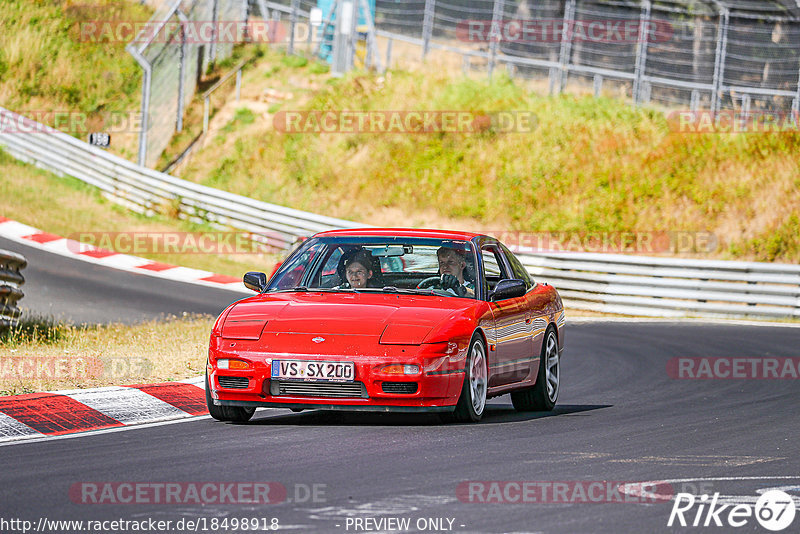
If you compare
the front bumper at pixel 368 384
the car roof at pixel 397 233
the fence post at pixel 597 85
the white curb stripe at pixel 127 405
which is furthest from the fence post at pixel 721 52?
the front bumper at pixel 368 384

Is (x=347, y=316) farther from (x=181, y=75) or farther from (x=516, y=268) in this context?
(x=181, y=75)

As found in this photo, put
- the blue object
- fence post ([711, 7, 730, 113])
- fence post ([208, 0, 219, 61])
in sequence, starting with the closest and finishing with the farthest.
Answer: fence post ([711, 7, 730, 113]) < fence post ([208, 0, 219, 61]) < the blue object

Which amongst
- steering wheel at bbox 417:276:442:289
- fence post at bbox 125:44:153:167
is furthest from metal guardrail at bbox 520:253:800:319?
steering wheel at bbox 417:276:442:289

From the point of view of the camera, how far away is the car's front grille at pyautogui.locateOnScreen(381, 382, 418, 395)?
26.6ft

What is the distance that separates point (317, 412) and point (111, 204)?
20582 mm

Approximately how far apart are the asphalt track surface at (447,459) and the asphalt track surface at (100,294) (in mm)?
7965

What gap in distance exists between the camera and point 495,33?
31.6 m

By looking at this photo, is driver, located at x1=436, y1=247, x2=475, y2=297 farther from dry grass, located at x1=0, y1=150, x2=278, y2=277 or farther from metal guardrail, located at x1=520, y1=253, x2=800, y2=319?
dry grass, located at x1=0, y1=150, x2=278, y2=277

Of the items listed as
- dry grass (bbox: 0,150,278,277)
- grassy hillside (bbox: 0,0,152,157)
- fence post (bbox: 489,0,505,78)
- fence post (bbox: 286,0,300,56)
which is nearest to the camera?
dry grass (bbox: 0,150,278,277)

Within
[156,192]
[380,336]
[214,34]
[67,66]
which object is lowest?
[156,192]

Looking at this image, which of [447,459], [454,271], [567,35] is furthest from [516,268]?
[567,35]

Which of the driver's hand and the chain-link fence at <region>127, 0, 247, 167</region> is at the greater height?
the chain-link fence at <region>127, 0, 247, 167</region>

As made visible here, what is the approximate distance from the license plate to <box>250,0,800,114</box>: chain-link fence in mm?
21722

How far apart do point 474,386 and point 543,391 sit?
1432 mm
